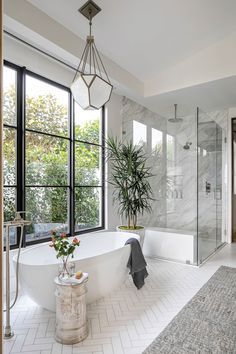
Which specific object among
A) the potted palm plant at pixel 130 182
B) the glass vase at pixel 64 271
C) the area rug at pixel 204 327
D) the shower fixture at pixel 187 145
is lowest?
the area rug at pixel 204 327

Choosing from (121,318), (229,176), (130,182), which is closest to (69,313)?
(121,318)

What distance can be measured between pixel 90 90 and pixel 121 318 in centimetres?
211

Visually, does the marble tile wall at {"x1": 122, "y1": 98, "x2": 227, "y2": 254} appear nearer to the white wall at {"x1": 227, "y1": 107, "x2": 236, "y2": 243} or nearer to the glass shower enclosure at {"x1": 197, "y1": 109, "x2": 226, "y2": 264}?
the glass shower enclosure at {"x1": 197, "y1": 109, "x2": 226, "y2": 264}

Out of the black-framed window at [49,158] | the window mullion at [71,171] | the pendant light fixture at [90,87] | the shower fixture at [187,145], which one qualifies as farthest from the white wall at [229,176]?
the pendant light fixture at [90,87]

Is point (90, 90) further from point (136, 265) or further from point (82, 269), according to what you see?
point (136, 265)

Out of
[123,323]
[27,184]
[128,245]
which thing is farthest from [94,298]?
[27,184]

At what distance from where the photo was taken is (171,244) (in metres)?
3.89

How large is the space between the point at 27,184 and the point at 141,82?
250 centimetres

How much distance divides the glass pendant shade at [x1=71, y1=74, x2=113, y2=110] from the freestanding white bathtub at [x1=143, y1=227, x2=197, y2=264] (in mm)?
2402

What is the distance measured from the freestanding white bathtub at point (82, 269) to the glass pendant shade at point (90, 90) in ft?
4.81

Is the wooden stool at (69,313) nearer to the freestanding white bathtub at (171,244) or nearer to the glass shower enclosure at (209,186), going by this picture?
the freestanding white bathtub at (171,244)

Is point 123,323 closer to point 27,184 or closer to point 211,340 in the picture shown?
point 211,340

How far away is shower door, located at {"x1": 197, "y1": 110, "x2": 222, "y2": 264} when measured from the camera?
4.13 m

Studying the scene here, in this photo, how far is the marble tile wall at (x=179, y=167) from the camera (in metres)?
4.18
